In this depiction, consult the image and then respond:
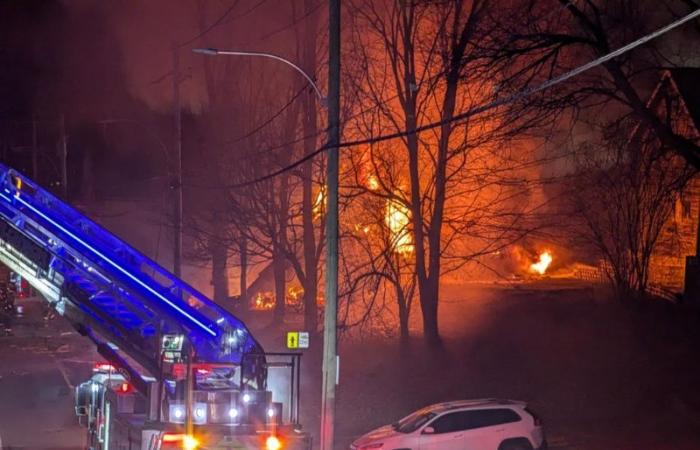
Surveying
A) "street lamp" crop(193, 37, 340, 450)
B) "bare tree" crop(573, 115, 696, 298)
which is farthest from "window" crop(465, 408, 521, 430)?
"bare tree" crop(573, 115, 696, 298)

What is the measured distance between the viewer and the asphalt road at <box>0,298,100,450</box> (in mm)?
13766

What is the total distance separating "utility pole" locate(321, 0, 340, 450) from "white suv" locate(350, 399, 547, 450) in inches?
55.6

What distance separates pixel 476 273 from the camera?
31.7m

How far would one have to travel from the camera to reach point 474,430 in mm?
11531

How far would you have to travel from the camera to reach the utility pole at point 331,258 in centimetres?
1070

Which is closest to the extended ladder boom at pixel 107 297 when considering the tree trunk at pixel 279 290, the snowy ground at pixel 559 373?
the snowy ground at pixel 559 373

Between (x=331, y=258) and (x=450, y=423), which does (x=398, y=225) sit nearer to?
(x=450, y=423)

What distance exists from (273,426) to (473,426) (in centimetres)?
492

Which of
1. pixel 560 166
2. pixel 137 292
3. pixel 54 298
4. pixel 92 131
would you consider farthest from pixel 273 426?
pixel 92 131

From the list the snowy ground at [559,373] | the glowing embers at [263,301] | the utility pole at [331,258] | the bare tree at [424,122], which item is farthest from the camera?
the glowing embers at [263,301]

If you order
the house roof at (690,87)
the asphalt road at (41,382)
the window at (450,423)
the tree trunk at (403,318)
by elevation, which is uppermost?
the house roof at (690,87)

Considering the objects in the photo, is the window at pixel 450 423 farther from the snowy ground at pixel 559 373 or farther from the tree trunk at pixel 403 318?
the tree trunk at pixel 403 318

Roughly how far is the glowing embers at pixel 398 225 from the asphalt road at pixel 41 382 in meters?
7.83

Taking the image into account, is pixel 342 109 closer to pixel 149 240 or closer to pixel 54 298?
pixel 54 298
